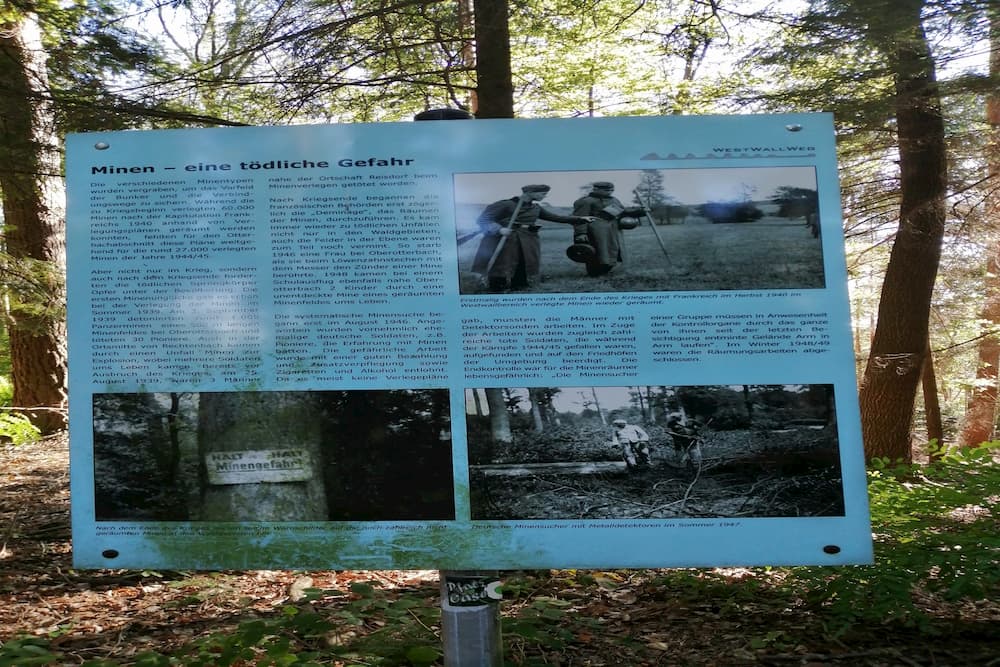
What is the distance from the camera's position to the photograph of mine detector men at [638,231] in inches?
92.9

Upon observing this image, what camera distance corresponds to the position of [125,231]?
248 cm

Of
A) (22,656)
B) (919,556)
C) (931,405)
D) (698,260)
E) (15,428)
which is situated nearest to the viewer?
(22,656)

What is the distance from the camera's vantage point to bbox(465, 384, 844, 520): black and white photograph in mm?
2316

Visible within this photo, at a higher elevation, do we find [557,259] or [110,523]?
[557,259]

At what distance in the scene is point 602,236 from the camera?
236cm

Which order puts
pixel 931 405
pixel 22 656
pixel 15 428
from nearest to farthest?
pixel 22 656
pixel 15 428
pixel 931 405

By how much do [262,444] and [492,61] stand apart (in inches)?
112

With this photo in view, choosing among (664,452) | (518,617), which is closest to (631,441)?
(664,452)

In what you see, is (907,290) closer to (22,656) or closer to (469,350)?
(469,350)

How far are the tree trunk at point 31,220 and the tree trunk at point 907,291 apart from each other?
6647 mm

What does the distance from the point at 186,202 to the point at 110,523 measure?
1.21 m

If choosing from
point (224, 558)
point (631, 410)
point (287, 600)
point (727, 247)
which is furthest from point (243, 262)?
point (287, 600)

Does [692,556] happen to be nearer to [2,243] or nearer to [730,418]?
[730,418]

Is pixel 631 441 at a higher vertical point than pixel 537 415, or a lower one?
lower
